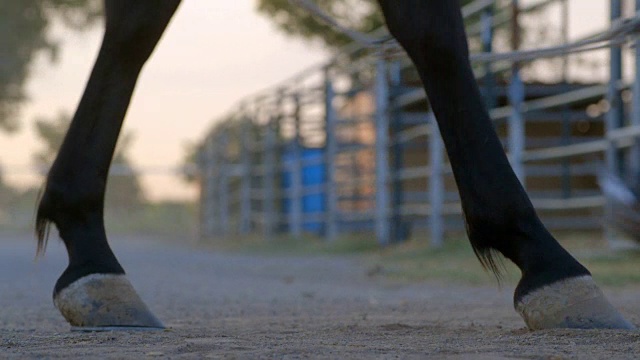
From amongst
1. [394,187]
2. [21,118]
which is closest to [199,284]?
[394,187]

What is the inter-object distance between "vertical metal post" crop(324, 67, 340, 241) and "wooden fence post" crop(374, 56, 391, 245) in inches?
42.3

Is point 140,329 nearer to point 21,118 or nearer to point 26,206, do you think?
point 21,118

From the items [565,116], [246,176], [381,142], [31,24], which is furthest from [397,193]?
[31,24]

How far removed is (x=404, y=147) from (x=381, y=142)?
2.07 m

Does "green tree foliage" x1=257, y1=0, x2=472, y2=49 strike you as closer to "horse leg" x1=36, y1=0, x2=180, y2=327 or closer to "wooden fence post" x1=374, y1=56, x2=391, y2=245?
"wooden fence post" x1=374, y1=56, x2=391, y2=245

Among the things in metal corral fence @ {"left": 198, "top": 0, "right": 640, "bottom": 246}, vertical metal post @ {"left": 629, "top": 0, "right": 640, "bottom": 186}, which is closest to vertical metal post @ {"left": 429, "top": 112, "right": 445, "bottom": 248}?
metal corral fence @ {"left": 198, "top": 0, "right": 640, "bottom": 246}

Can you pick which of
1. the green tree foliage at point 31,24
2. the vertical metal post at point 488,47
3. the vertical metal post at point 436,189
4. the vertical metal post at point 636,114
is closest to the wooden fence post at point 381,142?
the vertical metal post at point 436,189

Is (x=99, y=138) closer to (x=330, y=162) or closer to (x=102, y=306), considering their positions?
(x=102, y=306)

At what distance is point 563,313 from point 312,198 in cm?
1061

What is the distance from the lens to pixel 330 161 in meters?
10.5

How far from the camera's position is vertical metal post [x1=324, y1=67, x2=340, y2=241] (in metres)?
10.3

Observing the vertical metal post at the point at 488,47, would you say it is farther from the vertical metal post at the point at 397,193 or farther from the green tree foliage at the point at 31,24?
the green tree foliage at the point at 31,24

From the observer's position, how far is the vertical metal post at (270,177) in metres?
12.3

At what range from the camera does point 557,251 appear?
2.12 metres
